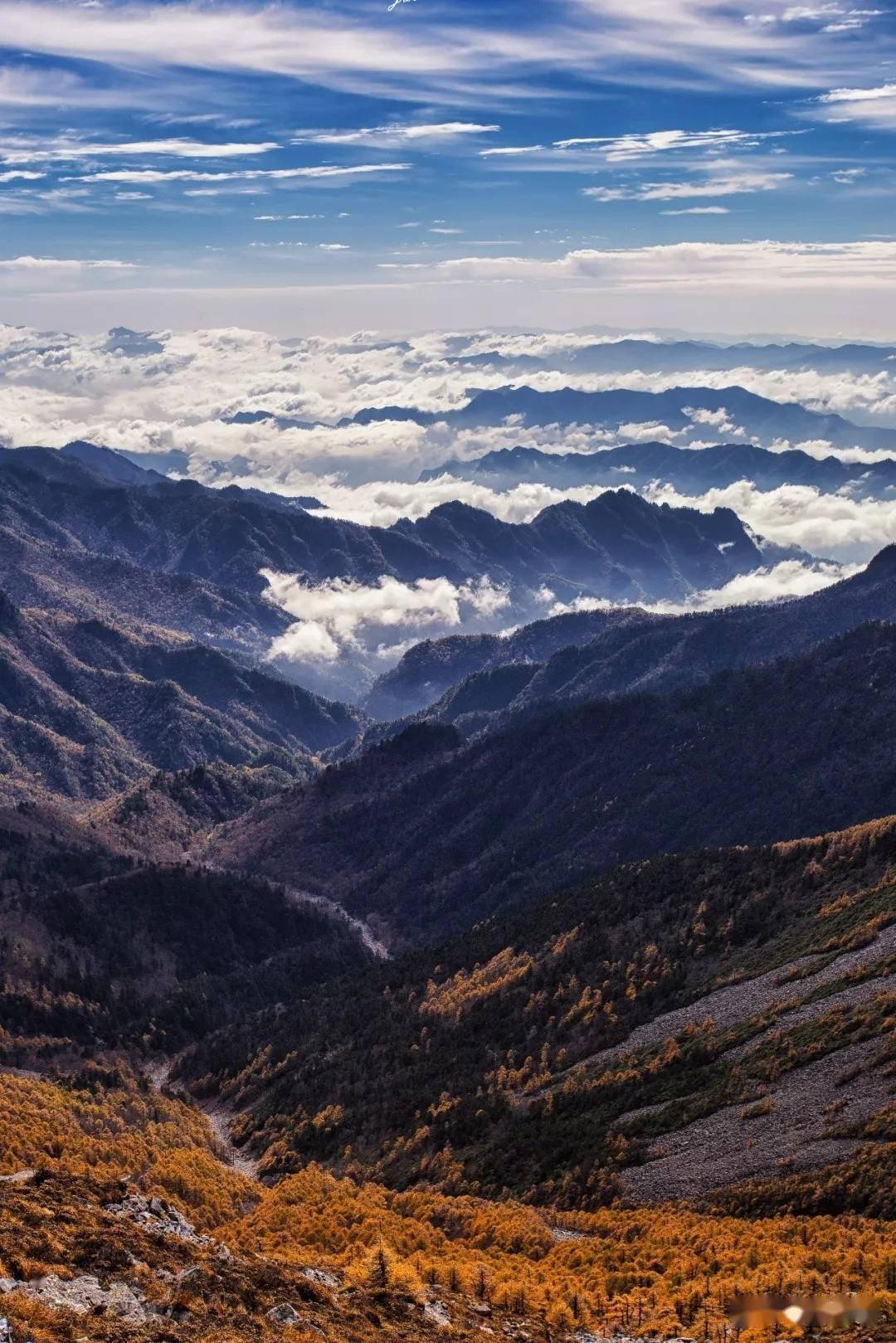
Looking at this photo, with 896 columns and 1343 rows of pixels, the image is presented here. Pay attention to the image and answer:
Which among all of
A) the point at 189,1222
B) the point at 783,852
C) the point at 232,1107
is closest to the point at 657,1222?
the point at 189,1222

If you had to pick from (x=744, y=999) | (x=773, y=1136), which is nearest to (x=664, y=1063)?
(x=744, y=999)

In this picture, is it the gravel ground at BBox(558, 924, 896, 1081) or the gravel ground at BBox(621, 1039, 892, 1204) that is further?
the gravel ground at BBox(558, 924, 896, 1081)

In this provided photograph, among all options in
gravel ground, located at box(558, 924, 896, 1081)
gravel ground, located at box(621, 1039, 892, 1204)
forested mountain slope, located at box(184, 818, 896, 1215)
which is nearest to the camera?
gravel ground, located at box(621, 1039, 892, 1204)

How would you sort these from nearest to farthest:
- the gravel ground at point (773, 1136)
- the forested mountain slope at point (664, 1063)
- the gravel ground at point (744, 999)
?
1. the gravel ground at point (773, 1136)
2. the forested mountain slope at point (664, 1063)
3. the gravel ground at point (744, 999)

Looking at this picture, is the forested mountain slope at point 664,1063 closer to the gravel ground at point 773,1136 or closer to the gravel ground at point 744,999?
the gravel ground at point 773,1136

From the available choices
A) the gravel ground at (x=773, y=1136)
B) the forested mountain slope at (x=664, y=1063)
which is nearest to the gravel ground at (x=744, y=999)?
the forested mountain slope at (x=664, y=1063)

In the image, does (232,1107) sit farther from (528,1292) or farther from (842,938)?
(528,1292)

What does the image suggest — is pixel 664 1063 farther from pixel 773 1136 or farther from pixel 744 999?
pixel 773 1136

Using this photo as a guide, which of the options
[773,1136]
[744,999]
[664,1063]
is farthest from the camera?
[744,999]

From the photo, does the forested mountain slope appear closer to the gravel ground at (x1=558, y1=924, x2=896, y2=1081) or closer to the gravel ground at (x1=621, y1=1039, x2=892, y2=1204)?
Result: the gravel ground at (x1=621, y1=1039, x2=892, y2=1204)

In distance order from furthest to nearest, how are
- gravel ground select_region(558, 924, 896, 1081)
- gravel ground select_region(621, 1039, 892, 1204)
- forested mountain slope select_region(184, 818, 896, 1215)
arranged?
gravel ground select_region(558, 924, 896, 1081) < forested mountain slope select_region(184, 818, 896, 1215) < gravel ground select_region(621, 1039, 892, 1204)

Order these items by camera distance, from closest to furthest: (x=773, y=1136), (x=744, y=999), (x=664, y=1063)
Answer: (x=773, y=1136)
(x=664, y=1063)
(x=744, y=999)

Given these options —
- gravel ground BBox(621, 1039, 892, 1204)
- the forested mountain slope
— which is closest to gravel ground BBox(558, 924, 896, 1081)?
the forested mountain slope
